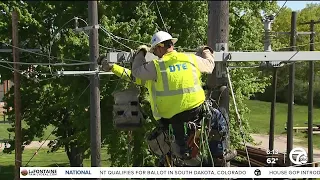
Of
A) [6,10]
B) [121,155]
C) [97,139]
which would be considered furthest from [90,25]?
[6,10]

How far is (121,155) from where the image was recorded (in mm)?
15492

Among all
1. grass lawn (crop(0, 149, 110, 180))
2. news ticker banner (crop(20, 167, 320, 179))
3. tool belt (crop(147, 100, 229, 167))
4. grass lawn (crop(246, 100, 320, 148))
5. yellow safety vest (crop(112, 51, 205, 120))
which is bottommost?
grass lawn (crop(0, 149, 110, 180))

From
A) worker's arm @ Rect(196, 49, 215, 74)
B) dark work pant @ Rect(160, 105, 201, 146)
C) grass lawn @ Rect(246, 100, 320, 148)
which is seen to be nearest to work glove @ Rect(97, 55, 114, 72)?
dark work pant @ Rect(160, 105, 201, 146)

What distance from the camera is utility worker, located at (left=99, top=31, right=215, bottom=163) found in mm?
4566

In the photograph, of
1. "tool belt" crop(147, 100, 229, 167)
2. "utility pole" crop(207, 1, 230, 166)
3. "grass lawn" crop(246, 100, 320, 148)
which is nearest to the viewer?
"tool belt" crop(147, 100, 229, 167)

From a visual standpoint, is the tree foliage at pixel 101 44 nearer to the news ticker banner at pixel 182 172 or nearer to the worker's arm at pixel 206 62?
the news ticker banner at pixel 182 172

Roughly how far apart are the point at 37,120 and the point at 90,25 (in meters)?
8.53

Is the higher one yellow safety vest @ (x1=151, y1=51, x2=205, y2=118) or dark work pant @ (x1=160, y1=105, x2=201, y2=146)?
yellow safety vest @ (x1=151, y1=51, x2=205, y2=118)

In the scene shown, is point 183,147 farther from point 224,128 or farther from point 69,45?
point 69,45

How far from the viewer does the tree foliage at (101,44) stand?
14.5 meters

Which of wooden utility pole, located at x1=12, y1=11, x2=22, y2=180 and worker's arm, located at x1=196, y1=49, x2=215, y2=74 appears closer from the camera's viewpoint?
worker's arm, located at x1=196, y1=49, x2=215, y2=74

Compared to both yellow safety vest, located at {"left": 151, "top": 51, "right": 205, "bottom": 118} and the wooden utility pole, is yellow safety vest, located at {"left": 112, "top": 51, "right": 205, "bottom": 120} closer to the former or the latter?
yellow safety vest, located at {"left": 151, "top": 51, "right": 205, "bottom": 118}

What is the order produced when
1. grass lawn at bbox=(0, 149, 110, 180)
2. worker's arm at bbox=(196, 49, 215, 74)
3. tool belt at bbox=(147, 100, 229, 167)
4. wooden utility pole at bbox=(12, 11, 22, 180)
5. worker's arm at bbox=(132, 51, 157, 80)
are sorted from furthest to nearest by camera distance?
grass lawn at bbox=(0, 149, 110, 180) < wooden utility pole at bbox=(12, 11, 22, 180) < tool belt at bbox=(147, 100, 229, 167) < worker's arm at bbox=(196, 49, 215, 74) < worker's arm at bbox=(132, 51, 157, 80)

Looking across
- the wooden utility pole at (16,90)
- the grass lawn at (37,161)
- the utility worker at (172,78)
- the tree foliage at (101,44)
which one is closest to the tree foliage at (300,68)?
the tree foliage at (101,44)
